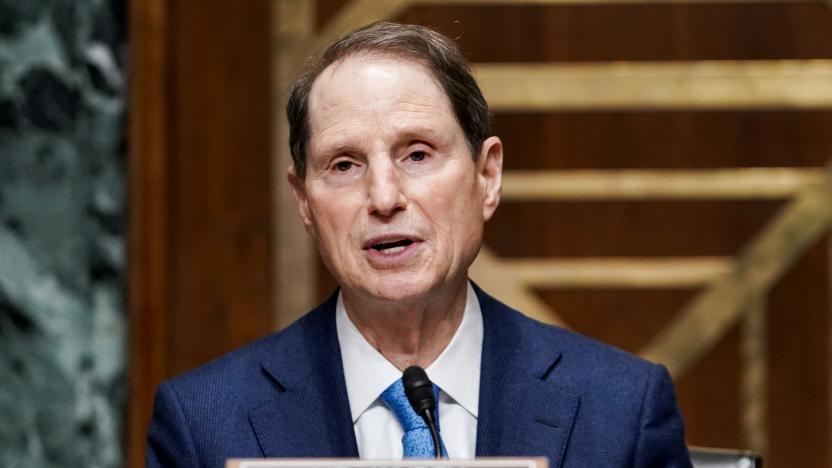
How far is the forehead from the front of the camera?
2029 mm

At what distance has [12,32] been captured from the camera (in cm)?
348

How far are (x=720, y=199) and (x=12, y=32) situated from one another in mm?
1954

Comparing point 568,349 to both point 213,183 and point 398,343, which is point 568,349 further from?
point 213,183

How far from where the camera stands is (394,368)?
213 centimetres

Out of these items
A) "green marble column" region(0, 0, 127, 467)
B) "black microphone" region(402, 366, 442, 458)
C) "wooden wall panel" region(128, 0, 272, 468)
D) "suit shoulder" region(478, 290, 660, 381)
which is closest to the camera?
"black microphone" region(402, 366, 442, 458)

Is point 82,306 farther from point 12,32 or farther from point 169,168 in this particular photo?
point 12,32

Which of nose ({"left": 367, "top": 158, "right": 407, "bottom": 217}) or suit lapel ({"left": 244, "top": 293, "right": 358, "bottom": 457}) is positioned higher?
nose ({"left": 367, "top": 158, "right": 407, "bottom": 217})

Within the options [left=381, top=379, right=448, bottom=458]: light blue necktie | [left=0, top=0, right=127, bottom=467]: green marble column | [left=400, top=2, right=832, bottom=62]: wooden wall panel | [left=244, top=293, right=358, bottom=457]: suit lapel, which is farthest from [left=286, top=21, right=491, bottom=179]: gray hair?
[left=400, top=2, right=832, bottom=62]: wooden wall panel

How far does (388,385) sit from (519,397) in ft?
0.69

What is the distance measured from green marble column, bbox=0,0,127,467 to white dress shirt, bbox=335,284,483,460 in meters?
1.45

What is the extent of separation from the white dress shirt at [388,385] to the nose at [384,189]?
11.0 inches

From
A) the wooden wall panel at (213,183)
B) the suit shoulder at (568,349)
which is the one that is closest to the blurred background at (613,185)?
the wooden wall panel at (213,183)

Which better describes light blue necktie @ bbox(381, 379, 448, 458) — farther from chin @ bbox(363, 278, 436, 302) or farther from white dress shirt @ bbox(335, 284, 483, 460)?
chin @ bbox(363, 278, 436, 302)

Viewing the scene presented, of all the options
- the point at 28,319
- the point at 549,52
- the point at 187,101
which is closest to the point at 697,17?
the point at 549,52
